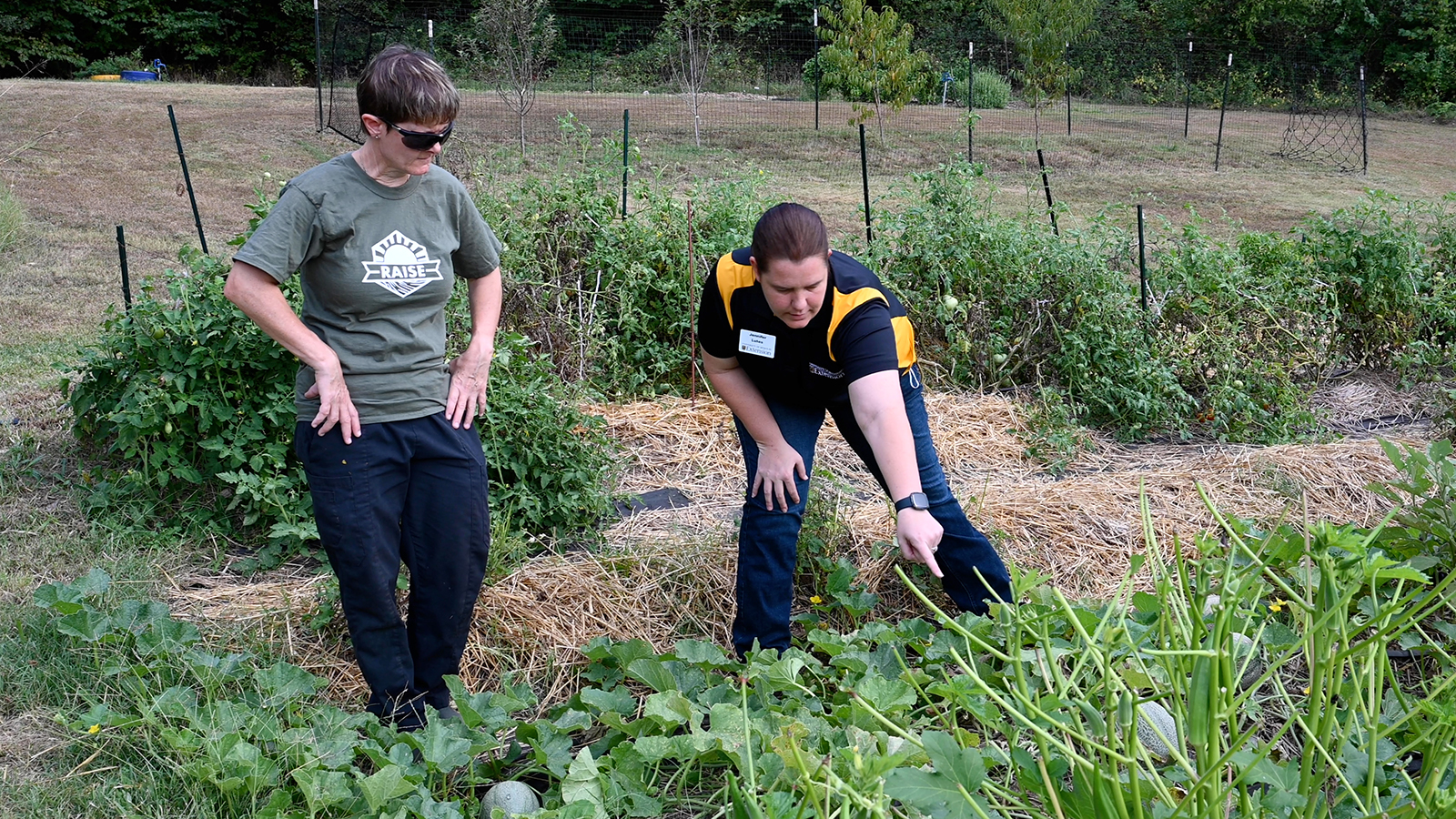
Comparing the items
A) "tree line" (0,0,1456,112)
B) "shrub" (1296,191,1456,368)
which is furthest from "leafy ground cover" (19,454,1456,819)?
"tree line" (0,0,1456,112)

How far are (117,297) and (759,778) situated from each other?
6.43 meters

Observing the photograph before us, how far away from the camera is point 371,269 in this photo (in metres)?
2.28

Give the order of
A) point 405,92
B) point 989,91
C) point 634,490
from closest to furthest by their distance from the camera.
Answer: point 405,92 → point 634,490 → point 989,91

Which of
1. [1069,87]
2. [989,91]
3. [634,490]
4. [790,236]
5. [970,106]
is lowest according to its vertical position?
[634,490]

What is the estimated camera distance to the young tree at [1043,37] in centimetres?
1962

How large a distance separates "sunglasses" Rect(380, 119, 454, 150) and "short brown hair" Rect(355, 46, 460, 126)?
0.02 metres

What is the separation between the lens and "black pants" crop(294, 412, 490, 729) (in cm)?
229

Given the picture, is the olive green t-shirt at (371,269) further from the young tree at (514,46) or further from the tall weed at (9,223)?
the young tree at (514,46)

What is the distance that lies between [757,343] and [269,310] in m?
1.02

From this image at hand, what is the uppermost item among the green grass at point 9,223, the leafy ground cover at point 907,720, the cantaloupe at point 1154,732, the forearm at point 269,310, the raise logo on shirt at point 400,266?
the raise logo on shirt at point 400,266

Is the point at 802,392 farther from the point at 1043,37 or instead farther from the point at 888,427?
the point at 1043,37

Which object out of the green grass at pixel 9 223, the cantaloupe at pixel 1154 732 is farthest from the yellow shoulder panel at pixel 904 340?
the green grass at pixel 9 223

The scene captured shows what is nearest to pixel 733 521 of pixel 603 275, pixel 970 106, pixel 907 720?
pixel 907 720

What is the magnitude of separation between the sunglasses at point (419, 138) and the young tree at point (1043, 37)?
1834 cm
